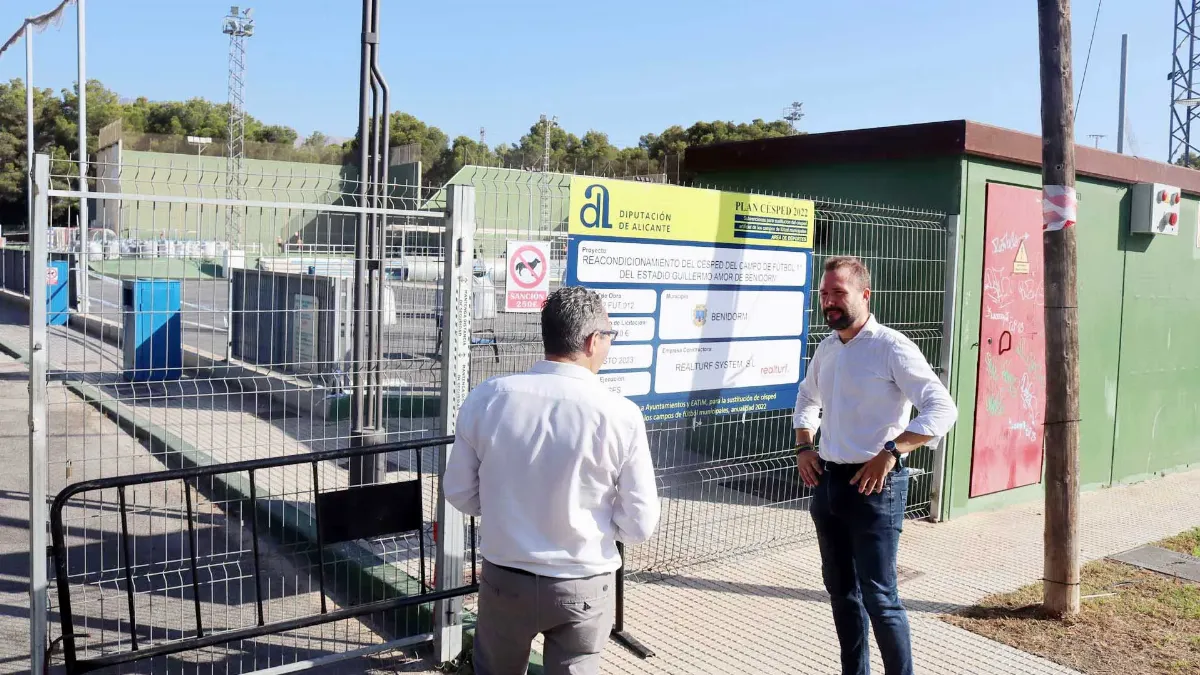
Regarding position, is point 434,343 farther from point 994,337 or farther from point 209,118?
point 209,118

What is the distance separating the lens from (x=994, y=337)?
24.4 ft

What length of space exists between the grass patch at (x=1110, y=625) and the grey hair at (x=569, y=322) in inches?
135

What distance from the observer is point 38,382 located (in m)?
3.47

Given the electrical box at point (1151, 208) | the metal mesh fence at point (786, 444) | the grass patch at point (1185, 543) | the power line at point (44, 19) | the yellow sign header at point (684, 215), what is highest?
the power line at point (44, 19)

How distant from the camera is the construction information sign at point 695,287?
5137 millimetres

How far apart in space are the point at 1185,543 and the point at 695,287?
4275 mm

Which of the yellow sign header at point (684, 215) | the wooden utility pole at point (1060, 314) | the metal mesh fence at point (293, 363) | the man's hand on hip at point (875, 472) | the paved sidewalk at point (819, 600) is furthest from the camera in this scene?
the wooden utility pole at point (1060, 314)

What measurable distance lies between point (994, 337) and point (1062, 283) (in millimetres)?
2144

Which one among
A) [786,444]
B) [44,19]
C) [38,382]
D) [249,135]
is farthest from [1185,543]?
[249,135]

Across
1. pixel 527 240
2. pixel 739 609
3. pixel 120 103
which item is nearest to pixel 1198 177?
pixel 739 609

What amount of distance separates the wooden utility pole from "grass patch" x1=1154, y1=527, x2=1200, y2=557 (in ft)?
6.90

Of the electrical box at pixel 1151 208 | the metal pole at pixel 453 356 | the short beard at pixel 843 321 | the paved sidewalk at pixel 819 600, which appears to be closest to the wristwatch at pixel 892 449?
the short beard at pixel 843 321

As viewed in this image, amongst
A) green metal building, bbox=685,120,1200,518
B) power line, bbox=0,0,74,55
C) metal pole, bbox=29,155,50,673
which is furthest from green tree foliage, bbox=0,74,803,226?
metal pole, bbox=29,155,50,673

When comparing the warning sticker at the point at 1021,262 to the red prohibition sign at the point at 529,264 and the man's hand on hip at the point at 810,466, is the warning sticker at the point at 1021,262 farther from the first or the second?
the red prohibition sign at the point at 529,264
